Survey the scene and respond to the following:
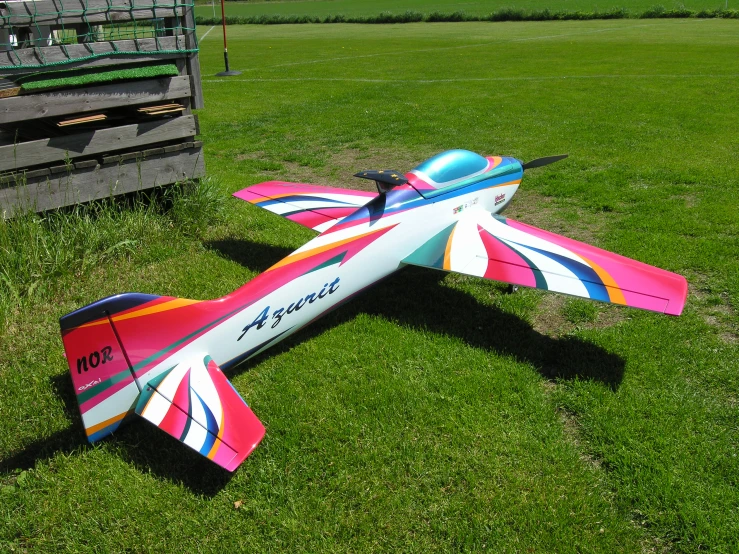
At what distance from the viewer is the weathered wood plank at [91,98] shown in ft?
22.7

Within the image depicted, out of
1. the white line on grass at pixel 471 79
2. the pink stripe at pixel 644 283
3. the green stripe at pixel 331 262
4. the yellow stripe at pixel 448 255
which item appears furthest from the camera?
the white line on grass at pixel 471 79

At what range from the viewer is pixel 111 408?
450 cm

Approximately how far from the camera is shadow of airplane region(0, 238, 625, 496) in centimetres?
461

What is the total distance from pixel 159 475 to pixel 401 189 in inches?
150

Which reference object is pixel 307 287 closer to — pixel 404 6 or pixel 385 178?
pixel 385 178

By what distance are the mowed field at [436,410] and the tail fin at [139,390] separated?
482 mm

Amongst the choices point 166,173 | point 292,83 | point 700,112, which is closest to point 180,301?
point 166,173

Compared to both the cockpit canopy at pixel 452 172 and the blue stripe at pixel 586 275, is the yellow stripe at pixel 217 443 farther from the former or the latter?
the cockpit canopy at pixel 452 172

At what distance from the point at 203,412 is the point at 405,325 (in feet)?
8.94

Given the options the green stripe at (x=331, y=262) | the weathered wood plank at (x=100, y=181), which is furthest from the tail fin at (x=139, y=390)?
the weathered wood plank at (x=100, y=181)

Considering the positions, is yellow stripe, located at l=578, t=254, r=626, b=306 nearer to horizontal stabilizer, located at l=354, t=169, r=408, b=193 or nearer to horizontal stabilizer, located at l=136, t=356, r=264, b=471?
horizontal stabilizer, located at l=354, t=169, r=408, b=193

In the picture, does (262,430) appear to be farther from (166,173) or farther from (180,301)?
(166,173)

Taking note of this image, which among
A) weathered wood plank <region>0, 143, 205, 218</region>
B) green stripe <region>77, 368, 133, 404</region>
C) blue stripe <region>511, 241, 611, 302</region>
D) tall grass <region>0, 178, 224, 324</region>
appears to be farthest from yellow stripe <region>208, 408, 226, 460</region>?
weathered wood plank <region>0, 143, 205, 218</region>

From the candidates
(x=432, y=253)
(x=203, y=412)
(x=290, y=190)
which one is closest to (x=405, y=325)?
(x=432, y=253)
